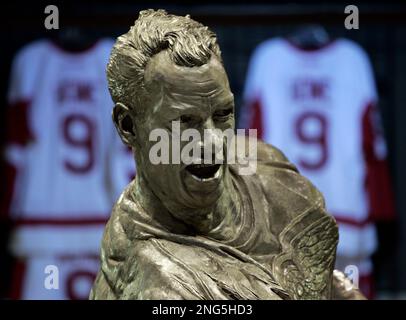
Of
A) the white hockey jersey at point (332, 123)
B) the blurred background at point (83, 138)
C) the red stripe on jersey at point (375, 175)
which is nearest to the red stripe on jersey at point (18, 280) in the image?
the blurred background at point (83, 138)

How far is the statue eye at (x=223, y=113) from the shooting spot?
2680mm

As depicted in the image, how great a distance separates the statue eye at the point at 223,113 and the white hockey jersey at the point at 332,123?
6.35 ft

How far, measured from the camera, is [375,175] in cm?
468

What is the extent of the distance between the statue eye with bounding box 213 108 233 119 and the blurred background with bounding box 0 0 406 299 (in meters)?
1.91

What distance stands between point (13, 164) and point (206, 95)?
221 centimetres

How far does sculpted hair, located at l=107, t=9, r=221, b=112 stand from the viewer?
265cm

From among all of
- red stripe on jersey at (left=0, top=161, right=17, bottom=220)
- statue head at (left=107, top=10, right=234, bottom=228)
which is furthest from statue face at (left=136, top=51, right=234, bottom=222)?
red stripe on jersey at (left=0, top=161, right=17, bottom=220)

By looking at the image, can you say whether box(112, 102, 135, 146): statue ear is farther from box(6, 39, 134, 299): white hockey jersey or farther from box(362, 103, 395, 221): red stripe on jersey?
box(362, 103, 395, 221): red stripe on jersey

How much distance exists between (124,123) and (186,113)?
16 centimetres

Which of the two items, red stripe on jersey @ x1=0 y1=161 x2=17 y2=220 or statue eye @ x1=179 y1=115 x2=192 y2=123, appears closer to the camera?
statue eye @ x1=179 y1=115 x2=192 y2=123

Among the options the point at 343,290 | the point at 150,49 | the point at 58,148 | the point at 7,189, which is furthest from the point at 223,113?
the point at 7,189

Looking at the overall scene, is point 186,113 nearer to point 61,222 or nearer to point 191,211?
point 191,211
